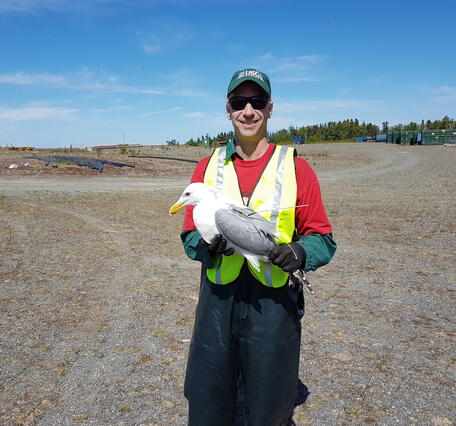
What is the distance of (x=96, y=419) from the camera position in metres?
3.79

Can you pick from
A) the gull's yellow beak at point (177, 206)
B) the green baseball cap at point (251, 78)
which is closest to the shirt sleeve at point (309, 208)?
the green baseball cap at point (251, 78)

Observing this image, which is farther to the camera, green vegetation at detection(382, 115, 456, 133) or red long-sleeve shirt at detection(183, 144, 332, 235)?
green vegetation at detection(382, 115, 456, 133)

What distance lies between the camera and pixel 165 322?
5.76 meters

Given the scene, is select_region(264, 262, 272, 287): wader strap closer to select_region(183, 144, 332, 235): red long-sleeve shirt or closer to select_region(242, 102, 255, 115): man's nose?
select_region(183, 144, 332, 235): red long-sleeve shirt

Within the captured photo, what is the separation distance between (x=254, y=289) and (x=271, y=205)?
58cm

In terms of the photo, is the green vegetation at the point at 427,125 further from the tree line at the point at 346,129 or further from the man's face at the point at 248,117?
the man's face at the point at 248,117

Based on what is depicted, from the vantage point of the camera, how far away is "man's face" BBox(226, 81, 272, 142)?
2807 millimetres

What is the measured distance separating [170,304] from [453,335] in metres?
4.06

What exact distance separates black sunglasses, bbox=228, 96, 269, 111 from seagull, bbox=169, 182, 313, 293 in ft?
2.14

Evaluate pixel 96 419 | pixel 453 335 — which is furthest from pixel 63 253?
pixel 453 335

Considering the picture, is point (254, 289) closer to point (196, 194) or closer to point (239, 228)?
point (239, 228)

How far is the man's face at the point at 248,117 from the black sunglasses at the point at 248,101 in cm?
2

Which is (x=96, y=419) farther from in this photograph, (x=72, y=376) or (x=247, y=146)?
(x=247, y=146)

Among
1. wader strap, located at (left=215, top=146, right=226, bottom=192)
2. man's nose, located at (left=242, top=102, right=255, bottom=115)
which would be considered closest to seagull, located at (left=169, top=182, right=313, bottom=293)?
wader strap, located at (left=215, top=146, right=226, bottom=192)
